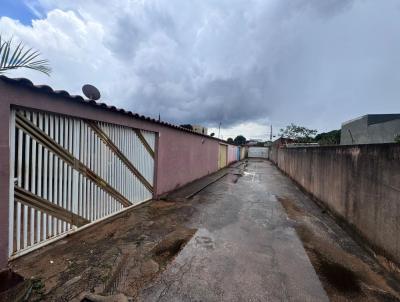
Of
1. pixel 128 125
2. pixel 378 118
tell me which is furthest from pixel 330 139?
pixel 128 125

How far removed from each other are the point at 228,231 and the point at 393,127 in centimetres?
757

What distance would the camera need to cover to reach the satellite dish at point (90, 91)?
4.87 metres

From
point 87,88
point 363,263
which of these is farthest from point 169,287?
point 87,88

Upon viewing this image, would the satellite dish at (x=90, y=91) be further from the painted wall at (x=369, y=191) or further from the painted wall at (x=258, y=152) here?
the painted wall at (x=258, y=152)

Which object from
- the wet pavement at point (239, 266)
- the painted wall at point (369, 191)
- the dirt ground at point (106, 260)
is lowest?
the wet pavement at point (239, 266)

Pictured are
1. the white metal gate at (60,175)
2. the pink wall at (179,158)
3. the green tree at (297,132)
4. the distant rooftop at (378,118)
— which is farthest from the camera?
the green tree at (297,132)

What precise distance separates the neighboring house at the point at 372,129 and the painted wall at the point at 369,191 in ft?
11.3

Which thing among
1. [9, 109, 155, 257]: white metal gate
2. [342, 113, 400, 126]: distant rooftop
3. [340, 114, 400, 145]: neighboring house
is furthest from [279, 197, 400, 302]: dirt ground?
[342, 113, 400, 126]: distant rooftop

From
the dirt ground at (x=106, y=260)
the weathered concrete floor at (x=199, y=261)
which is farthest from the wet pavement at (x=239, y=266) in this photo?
the dirt ground at (x=106, y=260)

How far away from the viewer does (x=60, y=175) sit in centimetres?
362

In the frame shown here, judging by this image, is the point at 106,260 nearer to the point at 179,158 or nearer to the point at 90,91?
the point at 90,91

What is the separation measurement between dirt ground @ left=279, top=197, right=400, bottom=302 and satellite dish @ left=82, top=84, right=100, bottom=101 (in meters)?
5.54

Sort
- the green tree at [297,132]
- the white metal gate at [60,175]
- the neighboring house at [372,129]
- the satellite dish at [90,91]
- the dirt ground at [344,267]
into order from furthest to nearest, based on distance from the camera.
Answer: the green tree at [297,132], the neighboring house at [372,129], the satellite dish at [90,91], the white metal gate at [60,175], the dirt ground at [344,267]

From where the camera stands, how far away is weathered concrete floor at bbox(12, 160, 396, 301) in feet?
8.33
